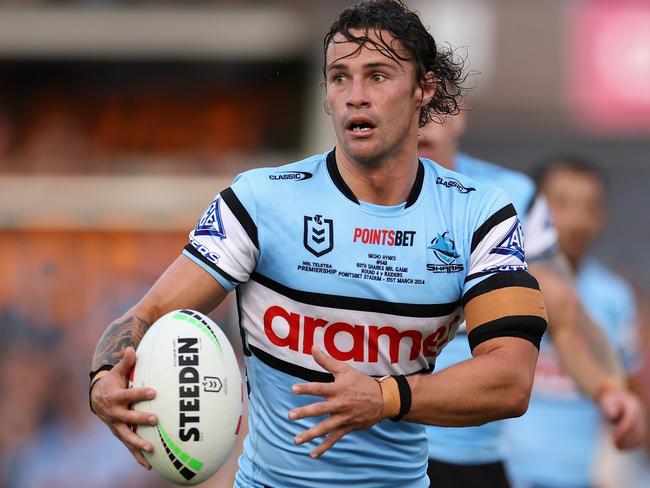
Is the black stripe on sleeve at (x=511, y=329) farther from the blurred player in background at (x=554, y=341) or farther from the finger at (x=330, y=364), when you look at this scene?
the blurred player in background at (x=554, y=341)

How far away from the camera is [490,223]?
4.47m

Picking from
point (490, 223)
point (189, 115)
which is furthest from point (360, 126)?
point (189, 115)

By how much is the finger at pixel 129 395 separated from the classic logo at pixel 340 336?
57 centimetres

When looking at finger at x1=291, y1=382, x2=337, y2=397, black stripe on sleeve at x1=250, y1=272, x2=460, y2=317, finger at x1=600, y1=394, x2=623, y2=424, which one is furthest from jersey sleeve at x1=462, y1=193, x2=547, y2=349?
finger at x1=600, y1=394, x2=623, y2=424

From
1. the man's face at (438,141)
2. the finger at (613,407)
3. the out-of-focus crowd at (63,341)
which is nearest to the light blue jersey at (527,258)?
the man's face at (438,141)

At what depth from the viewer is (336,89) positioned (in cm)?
439

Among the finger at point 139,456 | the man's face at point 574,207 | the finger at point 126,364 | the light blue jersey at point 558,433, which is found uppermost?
the finger at point 126,364

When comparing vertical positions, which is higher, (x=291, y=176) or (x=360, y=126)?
(x=360, y=126)

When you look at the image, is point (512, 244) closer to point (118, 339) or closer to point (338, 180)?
point (338, 180)

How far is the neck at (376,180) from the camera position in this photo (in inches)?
177

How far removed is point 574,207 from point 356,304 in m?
4.67

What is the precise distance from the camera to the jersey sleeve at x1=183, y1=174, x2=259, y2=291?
14.2 ft

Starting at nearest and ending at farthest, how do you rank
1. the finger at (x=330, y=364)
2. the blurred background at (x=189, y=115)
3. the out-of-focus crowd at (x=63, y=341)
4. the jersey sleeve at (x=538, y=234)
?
1. the finger at (x=330, y=364)
2. the jersey sleeve at (x=538, y=234)
3. the out-of-focus crowd at (x=63, y=341)
4. the blurred background at (x=189, y=115)

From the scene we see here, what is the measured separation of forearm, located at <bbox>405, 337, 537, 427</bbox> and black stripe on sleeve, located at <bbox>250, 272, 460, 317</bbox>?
239 millimetres
